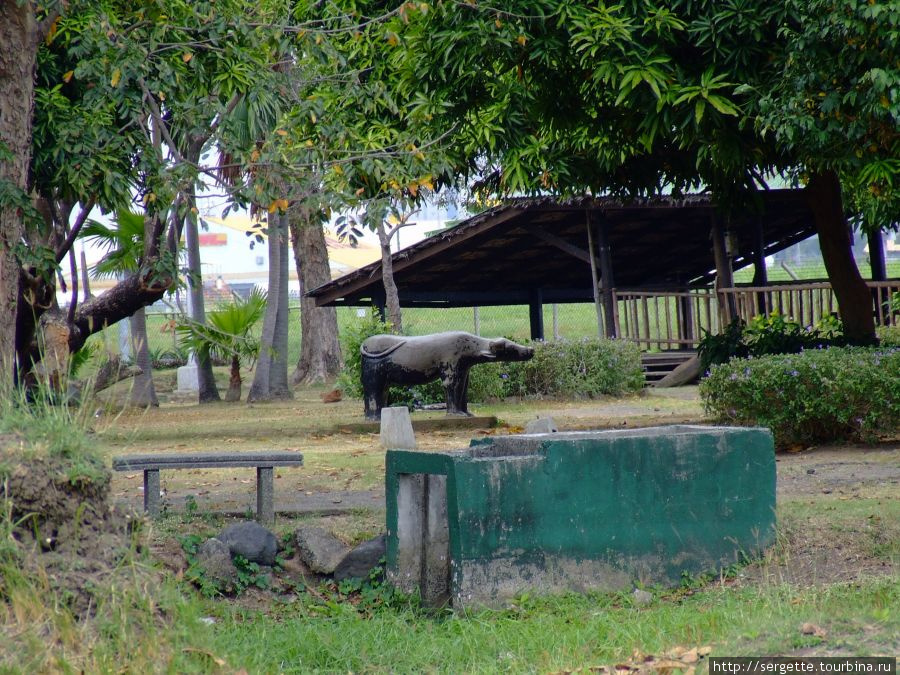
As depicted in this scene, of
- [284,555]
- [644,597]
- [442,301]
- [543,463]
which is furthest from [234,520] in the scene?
[442,301]

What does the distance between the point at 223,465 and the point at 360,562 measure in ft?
4.64

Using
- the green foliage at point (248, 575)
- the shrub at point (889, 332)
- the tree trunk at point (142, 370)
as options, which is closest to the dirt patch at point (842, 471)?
the green foliage at point (248, 575)

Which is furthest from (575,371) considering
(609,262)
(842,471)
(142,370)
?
(842,471)

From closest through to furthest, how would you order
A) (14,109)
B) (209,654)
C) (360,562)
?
(209,654), (360,562), (14,109)

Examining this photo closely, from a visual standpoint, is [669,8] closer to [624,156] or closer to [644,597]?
[624,156]

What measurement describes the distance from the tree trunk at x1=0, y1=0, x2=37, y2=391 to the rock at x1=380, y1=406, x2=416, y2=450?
4598 millimetres

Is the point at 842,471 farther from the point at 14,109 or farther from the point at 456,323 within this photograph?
the point at 456,323

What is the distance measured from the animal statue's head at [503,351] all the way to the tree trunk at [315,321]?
12.0 m

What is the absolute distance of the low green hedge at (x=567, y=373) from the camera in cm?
1814

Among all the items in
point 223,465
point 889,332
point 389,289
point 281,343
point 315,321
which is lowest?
point 223,465

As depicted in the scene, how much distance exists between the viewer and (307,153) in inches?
403

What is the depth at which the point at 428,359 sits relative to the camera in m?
14.1

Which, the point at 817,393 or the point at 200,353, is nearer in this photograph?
the point at 817,393

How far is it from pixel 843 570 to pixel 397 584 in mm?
2724
